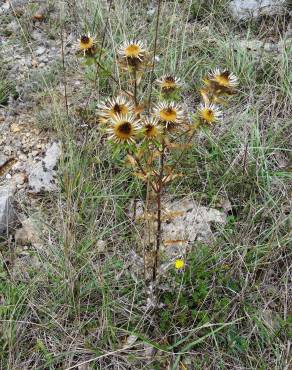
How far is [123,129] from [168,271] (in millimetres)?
634

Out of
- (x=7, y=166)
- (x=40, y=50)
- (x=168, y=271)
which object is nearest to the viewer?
(x=168, y=271)

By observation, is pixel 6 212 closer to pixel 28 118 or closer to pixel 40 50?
pixel 28 118

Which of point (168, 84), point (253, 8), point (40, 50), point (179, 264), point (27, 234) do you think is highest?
point (168, 84)

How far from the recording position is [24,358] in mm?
1474

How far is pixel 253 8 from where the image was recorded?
282 centimetres

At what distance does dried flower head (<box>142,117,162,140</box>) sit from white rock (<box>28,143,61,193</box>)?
2.68 ft

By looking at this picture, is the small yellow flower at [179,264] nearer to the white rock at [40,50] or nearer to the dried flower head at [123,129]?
the dried flower head at [123,129]

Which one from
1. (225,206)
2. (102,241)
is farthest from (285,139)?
(102,241)

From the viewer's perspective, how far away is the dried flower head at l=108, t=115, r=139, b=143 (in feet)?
4.11

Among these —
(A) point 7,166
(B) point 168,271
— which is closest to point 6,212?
(A) point 7,166

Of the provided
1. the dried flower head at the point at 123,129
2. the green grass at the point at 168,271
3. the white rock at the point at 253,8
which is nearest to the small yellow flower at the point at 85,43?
the dried flower head at the point at 123,129

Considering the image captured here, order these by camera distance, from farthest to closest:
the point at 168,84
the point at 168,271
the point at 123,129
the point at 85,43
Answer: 1. the point at 168,271
2. the point at 85,43
3. the point at 168,84
4. the point at 123,129

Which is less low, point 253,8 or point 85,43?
point 85,43

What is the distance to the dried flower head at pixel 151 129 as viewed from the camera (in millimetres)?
1293
